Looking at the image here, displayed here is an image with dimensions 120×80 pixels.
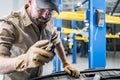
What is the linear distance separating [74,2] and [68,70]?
907 centimetres

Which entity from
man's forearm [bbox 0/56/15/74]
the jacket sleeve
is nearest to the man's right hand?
man's forearm [bbox 0/56/15/74]

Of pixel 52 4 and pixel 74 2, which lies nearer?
pixel 52 4

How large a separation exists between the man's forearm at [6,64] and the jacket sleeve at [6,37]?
73 millimetres

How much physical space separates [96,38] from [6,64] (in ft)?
7.24

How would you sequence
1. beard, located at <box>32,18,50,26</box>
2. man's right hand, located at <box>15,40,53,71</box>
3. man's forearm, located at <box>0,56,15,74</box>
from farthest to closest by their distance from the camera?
beard, located at <box>32,18,50,26</box>
man's forearm, located at <box>0,56,15,74</box>
man's right hand, located at <box>15,40,53,71</box>

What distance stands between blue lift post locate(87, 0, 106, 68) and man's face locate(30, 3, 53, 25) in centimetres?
175

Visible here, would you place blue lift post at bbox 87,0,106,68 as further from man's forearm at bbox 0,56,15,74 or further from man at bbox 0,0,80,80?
man's forearm at bbox 0,56,15,74

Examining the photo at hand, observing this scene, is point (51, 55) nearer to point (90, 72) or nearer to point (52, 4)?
point (52, 4)

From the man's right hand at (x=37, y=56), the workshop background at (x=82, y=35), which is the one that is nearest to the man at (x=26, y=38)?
the man's right hand at (x=37, y=56)

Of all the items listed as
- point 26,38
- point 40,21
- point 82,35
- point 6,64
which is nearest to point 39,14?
point 40,21

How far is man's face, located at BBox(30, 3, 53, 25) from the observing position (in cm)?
189

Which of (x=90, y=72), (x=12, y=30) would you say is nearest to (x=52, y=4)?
(x=12, y=30)

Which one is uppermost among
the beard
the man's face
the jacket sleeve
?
the man's face

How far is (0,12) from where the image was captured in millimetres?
5078
